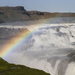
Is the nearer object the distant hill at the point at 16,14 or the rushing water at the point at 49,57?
the rushing water at the point at 49,57

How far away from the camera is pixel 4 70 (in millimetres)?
14109

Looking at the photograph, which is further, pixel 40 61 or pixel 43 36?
pixel 43 36

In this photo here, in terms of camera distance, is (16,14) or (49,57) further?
(16,14)

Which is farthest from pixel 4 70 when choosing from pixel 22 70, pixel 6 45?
pixel 6 45

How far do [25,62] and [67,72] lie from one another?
6.89 meters

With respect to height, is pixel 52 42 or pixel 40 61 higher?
pixel 40 61

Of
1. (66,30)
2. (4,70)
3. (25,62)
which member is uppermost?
(4,70)

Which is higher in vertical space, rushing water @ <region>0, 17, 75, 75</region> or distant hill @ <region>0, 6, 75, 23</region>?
rushing water @ <region>0, 17, 75, 75</region>

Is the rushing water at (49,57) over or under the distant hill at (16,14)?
over

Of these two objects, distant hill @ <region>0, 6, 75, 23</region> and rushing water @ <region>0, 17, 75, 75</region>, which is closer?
rushing water @ <region>0, 17, 75, 75</region>

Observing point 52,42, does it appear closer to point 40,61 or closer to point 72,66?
point 40,61

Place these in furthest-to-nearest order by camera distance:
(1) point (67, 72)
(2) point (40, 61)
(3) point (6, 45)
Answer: (3) point (6, 45)
(2) point (40, 61)
(1) point (67, 72)

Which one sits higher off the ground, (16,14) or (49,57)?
(49,57)

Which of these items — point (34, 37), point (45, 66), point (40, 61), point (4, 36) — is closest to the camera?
point (45, 66)
